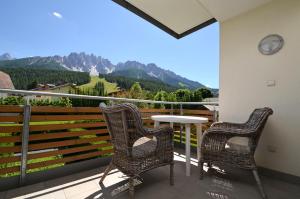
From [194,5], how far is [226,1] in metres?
0.52

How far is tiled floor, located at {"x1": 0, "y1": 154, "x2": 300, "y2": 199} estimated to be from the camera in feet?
6.17

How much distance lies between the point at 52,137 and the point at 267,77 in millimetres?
3024

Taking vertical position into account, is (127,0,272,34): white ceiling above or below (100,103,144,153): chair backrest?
above

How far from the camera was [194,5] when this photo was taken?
9.71ft

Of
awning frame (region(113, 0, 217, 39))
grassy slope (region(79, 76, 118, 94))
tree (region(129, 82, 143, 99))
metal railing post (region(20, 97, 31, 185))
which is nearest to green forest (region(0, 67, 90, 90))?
grassy slope (region(79, 76, 118, 94))

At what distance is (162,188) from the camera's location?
2.04 metres

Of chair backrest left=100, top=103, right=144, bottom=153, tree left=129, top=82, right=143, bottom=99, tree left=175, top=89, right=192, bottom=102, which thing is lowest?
chair backrest left=100, top=103, right=144, bottom=153

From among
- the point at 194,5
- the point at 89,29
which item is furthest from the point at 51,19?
the point at 194,5

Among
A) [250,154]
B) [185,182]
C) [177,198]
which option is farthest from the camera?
[185,182]

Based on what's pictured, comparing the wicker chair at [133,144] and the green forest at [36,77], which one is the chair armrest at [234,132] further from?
the green forest at [36,77]

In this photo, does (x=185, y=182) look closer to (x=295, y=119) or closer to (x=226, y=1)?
(x=295, y=119)

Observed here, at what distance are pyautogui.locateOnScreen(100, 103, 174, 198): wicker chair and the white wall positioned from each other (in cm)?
144

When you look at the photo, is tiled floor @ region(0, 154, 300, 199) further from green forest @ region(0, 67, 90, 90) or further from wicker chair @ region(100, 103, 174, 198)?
green forest @ region(0, 67, 90, 90)

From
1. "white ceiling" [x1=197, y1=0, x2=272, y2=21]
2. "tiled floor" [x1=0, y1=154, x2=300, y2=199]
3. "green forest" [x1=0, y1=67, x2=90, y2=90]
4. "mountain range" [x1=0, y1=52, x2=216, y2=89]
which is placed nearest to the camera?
"tiled floor" [x1=0, y1=154, x2=300, y2=199]
